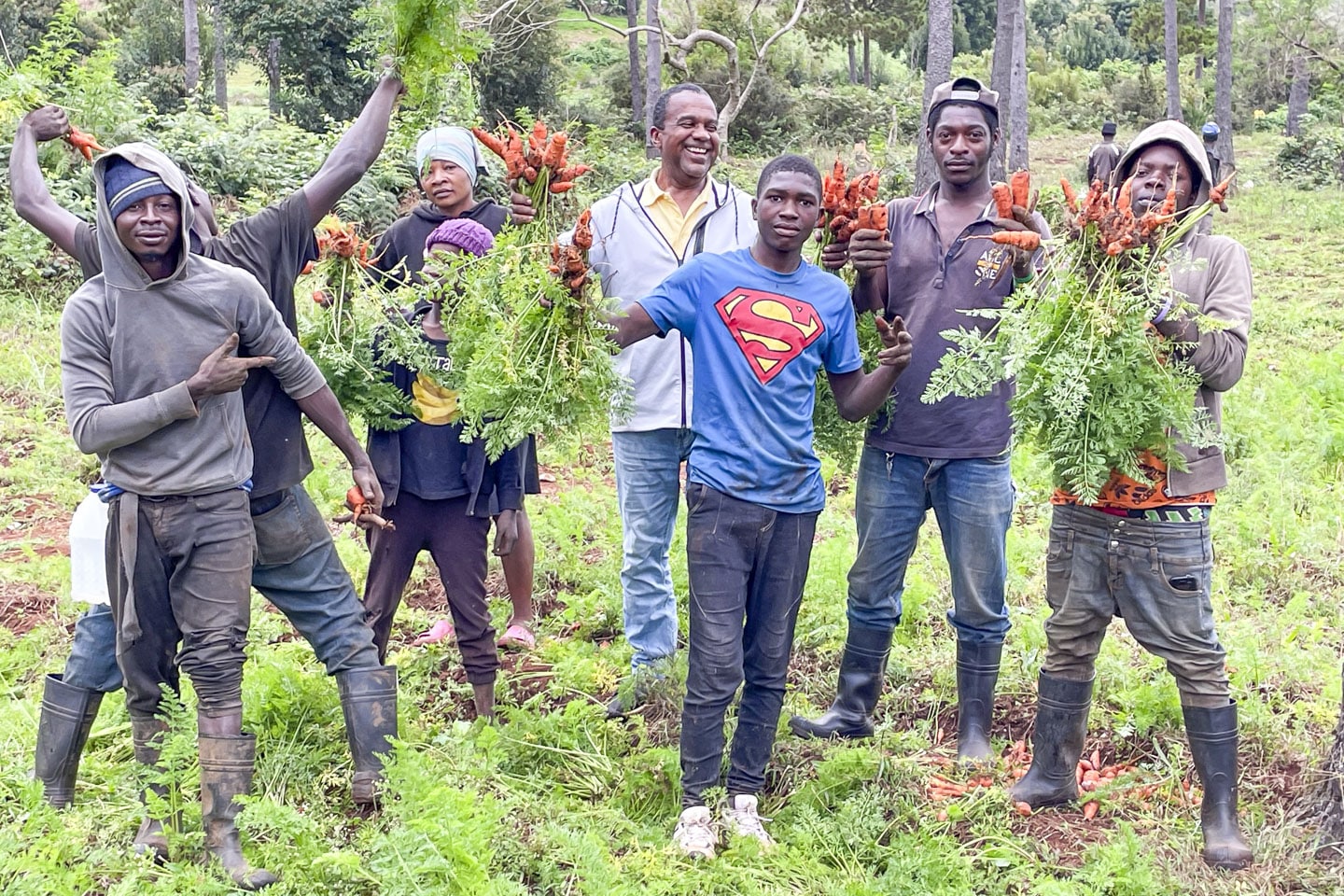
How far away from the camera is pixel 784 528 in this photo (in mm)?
3697

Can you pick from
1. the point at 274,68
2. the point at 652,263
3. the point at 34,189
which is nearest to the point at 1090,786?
the point at 652,263

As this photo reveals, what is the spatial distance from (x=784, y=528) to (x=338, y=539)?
3.71 meters

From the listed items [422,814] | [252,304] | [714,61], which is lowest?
[422,814]

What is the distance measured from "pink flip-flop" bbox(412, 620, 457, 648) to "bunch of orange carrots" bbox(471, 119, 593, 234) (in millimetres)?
2378

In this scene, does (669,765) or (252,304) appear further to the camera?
(669,765)

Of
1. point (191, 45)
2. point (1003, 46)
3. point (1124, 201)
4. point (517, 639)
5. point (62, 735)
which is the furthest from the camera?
point (191, 45)

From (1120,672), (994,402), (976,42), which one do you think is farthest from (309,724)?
(976,42)

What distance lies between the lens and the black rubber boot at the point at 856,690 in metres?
4.40

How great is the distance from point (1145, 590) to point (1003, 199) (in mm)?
1303

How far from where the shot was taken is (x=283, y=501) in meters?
3.84

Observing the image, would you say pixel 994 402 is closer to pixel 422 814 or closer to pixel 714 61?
pixel 422 814

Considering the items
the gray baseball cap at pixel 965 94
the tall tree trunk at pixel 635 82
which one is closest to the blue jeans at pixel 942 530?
the gray baseball cap at pixel 965 94

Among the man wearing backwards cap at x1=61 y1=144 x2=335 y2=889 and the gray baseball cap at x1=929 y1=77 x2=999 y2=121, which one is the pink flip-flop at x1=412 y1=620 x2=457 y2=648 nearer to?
the man wearing backwards cap at x1=61 y1=144 x2=335 y2=889

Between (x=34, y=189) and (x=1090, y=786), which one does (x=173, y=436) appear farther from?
(x=1090, y=786)
